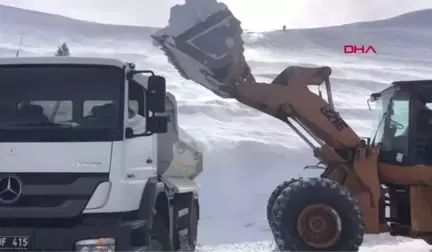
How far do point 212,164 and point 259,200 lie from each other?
4039 millimetres

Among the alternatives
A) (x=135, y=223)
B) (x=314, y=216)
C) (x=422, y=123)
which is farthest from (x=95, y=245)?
(x=422, y=123)

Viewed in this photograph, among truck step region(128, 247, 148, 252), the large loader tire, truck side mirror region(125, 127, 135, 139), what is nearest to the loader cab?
the large loader tire

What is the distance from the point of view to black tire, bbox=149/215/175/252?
8125 millimetres

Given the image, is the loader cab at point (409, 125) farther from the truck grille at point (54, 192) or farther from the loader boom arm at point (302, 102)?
the truck grille at point (54, 192)

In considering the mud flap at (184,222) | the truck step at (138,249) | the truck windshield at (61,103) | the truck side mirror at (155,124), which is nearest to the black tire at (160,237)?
the truck step at (138,249)

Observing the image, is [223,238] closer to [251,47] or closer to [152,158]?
[152,158]

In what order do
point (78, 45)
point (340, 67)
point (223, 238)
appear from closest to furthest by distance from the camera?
1. point (223, 238)
2. point (340, 67)
3. point (78, 45)

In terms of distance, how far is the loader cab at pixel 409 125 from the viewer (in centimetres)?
1084

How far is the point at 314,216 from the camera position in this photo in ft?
34.1

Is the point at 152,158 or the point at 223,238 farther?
the point at 223,238

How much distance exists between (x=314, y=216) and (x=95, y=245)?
14.7ft

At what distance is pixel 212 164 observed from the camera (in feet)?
74.8

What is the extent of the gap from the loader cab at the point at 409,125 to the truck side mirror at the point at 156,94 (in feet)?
16.1

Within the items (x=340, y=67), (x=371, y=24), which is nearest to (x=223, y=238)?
(x=340, y=67)
